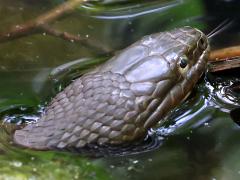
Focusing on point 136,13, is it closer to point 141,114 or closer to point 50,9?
point 50,9

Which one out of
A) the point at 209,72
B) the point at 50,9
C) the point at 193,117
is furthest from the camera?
the point at 50,9

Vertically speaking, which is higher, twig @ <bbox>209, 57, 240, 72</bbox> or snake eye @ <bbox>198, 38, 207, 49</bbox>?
snake eye @ <bbox>198, 38, 207, 49</bbox>

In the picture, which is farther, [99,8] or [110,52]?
[99,8]

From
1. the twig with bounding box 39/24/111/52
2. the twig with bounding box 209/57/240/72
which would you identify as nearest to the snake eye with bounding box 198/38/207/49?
the twig with bounding box 209/57/240/72

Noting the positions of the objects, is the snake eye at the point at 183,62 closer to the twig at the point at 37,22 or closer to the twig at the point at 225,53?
the twig at the point at 225,53

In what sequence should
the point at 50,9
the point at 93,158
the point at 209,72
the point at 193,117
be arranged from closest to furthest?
the point at 93,158, the point at 193,117, the point at 209,72, the point at 50,9

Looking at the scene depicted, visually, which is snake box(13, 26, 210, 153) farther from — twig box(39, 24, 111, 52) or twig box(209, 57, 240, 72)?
twig box(39, 24, 111, 52)

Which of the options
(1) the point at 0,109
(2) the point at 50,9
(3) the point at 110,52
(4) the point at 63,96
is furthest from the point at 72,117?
(2) the point at 50,9
